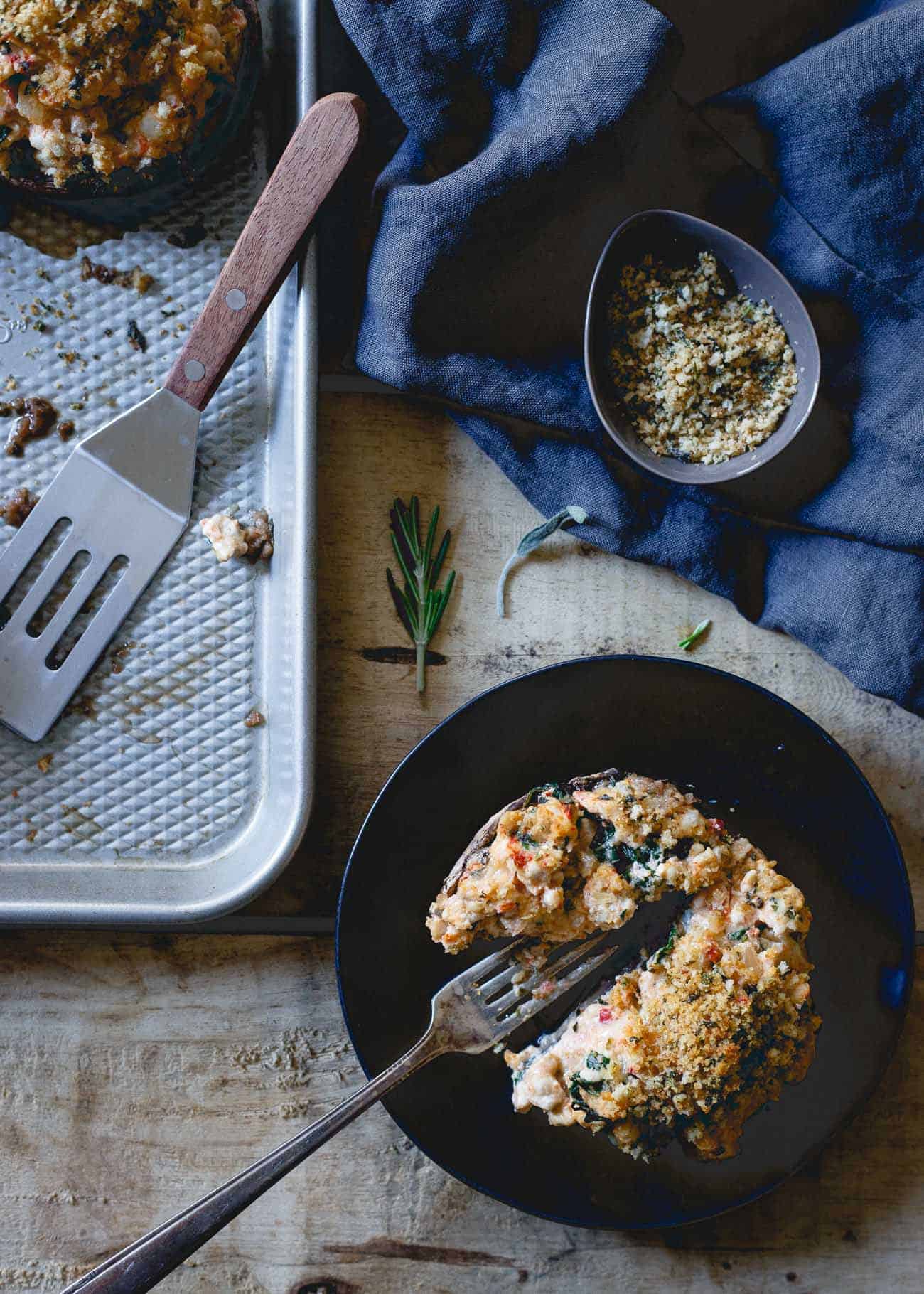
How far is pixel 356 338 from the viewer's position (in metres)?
1.25

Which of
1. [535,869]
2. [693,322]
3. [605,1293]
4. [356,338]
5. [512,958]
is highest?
[356,338]

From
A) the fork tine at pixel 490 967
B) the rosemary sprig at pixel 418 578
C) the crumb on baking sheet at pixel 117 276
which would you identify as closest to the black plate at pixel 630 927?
the fork tine at pixel 490 967

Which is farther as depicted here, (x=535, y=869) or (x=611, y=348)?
(x=611, y=348)

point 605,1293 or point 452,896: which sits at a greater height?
point 452,896

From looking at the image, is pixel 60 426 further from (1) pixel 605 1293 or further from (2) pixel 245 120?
(1) pixel 605 1293

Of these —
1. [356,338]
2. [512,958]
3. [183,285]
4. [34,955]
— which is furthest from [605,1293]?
[183,285]

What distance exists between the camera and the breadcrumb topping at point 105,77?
1.07 m

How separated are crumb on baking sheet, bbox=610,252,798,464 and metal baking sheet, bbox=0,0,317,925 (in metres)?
0.38

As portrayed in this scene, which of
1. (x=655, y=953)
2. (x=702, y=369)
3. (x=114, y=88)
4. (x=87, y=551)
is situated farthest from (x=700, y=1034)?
(x=114, y=88)

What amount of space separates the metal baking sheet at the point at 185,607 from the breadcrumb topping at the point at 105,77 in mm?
118

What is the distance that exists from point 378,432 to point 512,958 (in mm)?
648

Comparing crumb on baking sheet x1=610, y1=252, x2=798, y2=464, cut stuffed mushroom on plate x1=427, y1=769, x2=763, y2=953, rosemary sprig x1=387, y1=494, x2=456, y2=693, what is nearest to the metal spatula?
rosemary sprig x1=387, y1=494, x2=456, y2=693

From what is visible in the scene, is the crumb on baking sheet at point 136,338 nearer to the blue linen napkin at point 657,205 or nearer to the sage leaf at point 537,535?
the blue linen napkin at point 657,205

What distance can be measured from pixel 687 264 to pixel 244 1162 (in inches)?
46.6
